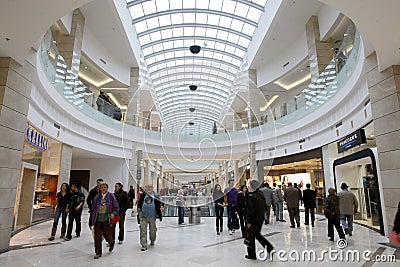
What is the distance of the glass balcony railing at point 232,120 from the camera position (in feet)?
25.8

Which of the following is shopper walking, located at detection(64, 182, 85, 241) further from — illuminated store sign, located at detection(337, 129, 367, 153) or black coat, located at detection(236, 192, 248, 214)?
illuminated store sign, located at detection(337, 129, 367, 153)

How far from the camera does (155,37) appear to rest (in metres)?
19.3

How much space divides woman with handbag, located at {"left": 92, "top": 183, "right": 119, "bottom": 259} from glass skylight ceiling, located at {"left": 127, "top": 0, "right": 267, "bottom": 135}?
5.62 m

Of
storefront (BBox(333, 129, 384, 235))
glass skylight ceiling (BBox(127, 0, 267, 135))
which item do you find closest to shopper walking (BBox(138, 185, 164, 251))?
glass skylight ceiling (BBox(127, 0, 267, 135))

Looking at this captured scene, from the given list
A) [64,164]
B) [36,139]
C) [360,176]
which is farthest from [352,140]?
[64,164]

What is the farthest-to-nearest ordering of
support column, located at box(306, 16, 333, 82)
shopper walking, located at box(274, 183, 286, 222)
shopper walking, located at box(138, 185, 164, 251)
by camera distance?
support column, located at box(306, 16, 333, 82) < shopper walking, located at box(274, 183, 286, 222) < shopper walking, located at box(138, 185, 164, 251)

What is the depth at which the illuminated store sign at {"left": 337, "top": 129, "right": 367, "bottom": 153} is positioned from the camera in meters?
8.74

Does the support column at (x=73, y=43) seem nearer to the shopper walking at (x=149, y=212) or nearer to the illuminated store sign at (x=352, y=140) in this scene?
the shopper walking at (x=149, y=212)

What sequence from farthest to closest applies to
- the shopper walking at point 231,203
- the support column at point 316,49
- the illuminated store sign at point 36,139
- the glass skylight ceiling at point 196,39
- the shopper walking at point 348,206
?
the glass skylight ceiling at point 196,39, the support column at point 316,49, the illuminated store sign at point 36,139, the shopper walking at point 231,203, the shopper walking at point 348,206

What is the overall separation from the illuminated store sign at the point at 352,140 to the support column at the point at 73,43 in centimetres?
1268

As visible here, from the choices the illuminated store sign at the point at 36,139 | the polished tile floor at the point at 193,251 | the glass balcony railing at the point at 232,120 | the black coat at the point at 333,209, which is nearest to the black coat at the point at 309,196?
the polished tile floor at the point at 193,251

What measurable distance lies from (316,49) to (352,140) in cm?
715

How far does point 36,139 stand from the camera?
8.80m

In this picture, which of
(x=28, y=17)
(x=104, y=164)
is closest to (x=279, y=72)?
(x=104, y=164)
